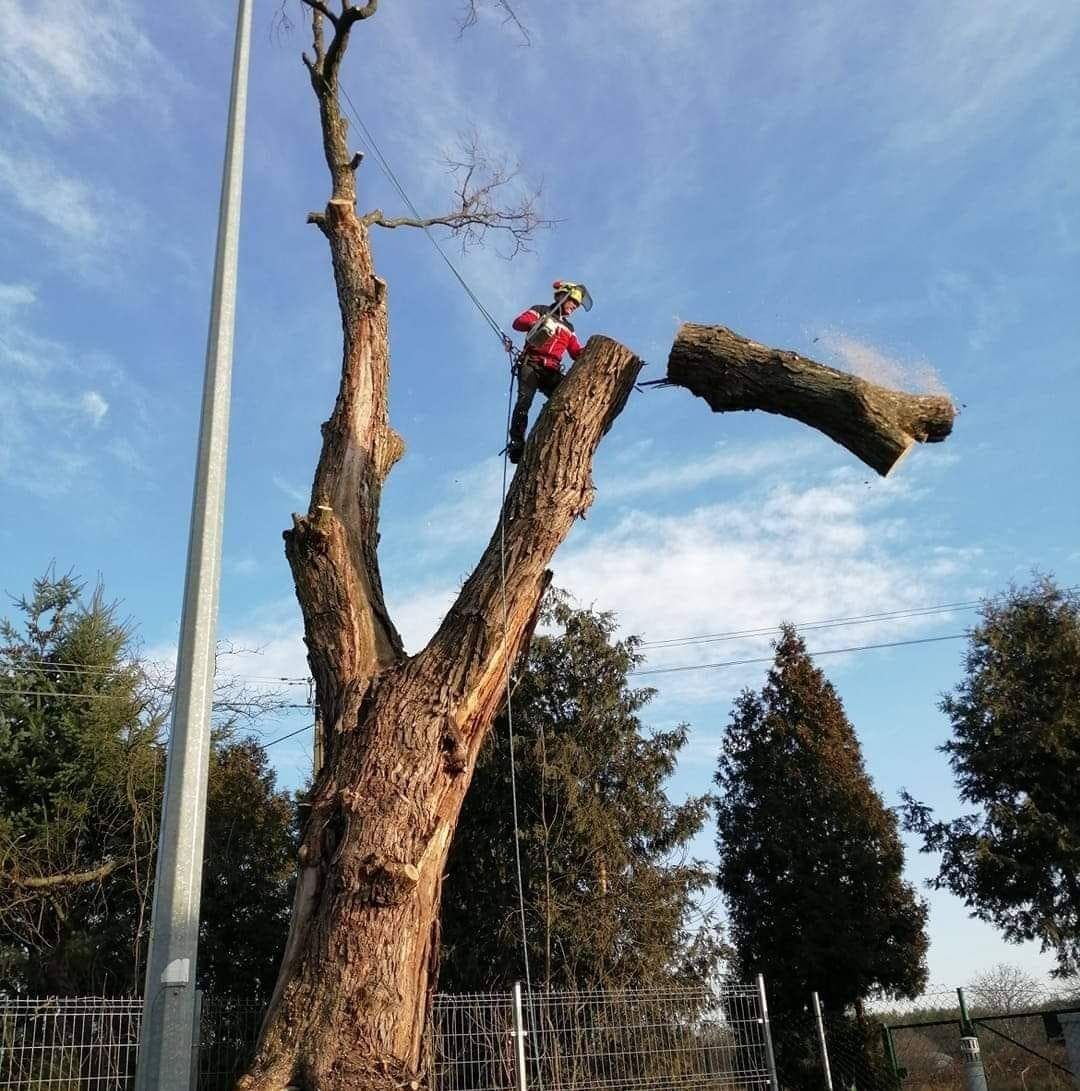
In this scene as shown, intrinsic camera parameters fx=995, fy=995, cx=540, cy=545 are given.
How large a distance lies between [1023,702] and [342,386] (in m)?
13.4

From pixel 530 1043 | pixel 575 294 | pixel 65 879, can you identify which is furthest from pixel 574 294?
pixel 65 879

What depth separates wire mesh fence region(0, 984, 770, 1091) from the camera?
9352mm

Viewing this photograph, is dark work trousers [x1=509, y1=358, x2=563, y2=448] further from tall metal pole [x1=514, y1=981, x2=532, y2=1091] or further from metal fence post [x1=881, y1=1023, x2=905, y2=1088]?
metal fence post [x1=881, y1=1023, x2=905, y2=1088]

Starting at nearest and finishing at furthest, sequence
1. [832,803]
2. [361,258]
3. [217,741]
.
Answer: [361,258] → [217,741] → [832,803]

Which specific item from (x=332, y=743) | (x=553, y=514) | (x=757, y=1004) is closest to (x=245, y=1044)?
(x=757, y=1004)

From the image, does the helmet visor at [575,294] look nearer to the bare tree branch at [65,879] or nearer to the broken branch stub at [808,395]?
the broken branch stub at [808,395]

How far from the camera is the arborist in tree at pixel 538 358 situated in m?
6.91

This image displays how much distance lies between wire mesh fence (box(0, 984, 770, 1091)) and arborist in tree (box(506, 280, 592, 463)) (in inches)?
215

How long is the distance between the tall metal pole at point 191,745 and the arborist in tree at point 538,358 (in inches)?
91.3

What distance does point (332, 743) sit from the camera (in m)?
5.07

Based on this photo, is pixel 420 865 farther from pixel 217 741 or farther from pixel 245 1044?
pixel 217 741

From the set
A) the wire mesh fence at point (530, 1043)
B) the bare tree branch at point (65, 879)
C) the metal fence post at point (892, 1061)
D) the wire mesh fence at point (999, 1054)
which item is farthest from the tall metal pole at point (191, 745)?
the metal fence post at point (892, 1061)

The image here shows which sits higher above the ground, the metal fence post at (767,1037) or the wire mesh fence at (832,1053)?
the metal fence post at (767,1037)

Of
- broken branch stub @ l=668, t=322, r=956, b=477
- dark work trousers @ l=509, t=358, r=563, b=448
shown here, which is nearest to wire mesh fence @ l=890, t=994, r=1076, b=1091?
broken branch stub @ l=668, t=322, r=956, b=477
